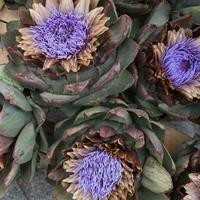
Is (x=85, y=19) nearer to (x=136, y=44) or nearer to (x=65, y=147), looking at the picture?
(x=136, y=44)

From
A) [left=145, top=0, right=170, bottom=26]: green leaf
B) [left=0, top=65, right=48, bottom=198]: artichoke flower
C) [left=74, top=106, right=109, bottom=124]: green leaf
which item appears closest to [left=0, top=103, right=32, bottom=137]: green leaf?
[left=0, top=65, right=48, bottom=198]: artichoke flower

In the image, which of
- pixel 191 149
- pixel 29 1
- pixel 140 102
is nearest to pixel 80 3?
pixel 29 1

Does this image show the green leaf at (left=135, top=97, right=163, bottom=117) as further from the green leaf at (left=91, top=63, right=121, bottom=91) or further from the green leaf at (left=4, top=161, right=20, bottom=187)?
the green leaf at (left=4, top=161, right=20, bottom=187)

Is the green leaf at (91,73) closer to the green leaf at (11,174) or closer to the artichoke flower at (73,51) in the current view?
the artichoke flower at (73,51)

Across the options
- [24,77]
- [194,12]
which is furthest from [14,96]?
[194,12]

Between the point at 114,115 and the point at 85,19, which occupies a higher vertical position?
the point at 85,19

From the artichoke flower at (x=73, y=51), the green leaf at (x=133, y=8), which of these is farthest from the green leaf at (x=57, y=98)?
the green leaf at (x=133, y=8)

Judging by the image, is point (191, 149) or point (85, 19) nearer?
point (85, 19)
